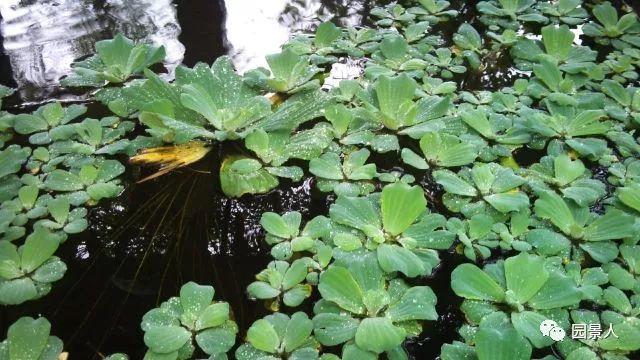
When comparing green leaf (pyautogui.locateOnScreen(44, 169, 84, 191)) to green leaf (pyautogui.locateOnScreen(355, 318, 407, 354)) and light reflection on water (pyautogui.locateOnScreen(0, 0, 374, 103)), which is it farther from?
green leaf (pyautogui.locateOnScreen(355, 318, 407, 354))

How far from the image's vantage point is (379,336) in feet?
4.27

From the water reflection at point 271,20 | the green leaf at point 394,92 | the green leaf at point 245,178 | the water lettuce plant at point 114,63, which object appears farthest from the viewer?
the water reflection at point 271,20

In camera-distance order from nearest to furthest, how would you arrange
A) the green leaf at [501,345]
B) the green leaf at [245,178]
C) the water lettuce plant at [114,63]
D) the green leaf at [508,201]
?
the green leaf at [501,345]
the green leaf at [508,201]
the green leaf at [245,178]
the water lettuce plant at [114,63]

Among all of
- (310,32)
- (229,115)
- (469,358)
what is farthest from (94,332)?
(310,32)

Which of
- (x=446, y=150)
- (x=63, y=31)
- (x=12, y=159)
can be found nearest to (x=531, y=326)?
(x=446, y=150)

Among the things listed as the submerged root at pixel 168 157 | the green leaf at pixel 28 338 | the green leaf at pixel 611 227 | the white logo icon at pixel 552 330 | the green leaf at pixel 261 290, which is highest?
the submerged root at pixel 168 157

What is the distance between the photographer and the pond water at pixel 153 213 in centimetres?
147


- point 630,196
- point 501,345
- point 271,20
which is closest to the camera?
point 501,345

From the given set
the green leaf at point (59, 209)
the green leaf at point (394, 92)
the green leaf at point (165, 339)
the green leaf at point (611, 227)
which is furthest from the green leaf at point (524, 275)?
the green leaf at point (59, 209)

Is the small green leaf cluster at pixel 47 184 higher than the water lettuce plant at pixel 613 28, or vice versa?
the small green leaf cluster at pixel 47 184

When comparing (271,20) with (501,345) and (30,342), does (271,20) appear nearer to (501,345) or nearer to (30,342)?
(30,342)

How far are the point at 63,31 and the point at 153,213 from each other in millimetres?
1473

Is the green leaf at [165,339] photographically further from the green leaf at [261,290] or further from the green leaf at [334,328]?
the green leaf at [334,328]

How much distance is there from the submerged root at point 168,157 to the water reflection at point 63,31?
73 centimetres
